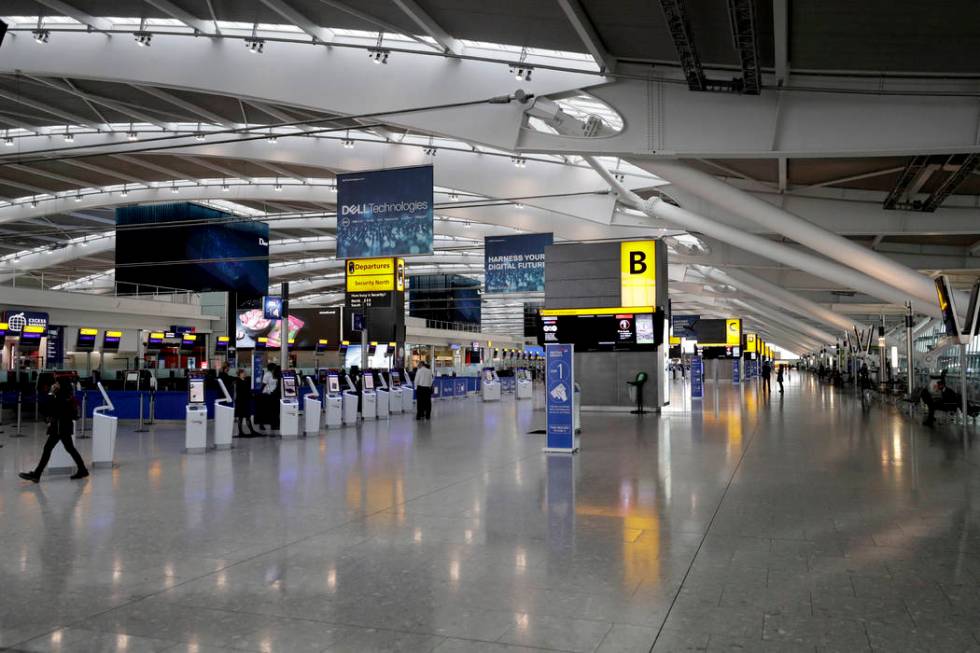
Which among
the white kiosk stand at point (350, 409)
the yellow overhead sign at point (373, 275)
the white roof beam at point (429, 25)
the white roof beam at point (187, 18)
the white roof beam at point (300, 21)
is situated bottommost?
the white kiosk stand at point (350, 409)

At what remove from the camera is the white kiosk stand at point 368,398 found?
20.6 metres

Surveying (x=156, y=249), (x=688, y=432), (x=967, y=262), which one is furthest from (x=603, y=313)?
(x=156, y=249)

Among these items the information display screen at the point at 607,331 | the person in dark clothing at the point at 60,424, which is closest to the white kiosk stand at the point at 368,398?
the information display screen at the point at 607,331

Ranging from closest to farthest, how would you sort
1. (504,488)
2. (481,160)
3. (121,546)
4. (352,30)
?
(121,546) < (504,488) < (352,30) < (481,160)

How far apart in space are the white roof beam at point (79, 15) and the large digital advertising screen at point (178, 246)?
39.1 ft

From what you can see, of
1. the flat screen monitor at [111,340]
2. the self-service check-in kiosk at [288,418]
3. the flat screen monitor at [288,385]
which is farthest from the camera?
the flat screen monitor at [111,340]

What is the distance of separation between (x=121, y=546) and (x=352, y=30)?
12.2 m

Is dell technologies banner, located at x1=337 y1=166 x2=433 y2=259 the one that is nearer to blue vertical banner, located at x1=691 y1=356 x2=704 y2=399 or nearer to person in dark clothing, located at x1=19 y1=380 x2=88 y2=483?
person in dark clothing, located at x1=19 y1=380 x2=88 y2=483

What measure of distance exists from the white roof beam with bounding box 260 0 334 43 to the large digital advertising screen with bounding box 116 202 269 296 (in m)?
13.5

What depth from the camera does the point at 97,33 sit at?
54.4 ft

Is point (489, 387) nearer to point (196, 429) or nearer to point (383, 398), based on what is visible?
point (383, 398)

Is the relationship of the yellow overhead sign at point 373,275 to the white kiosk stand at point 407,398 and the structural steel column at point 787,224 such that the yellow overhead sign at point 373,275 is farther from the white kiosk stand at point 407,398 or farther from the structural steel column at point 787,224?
the structural steel column at point 787,224

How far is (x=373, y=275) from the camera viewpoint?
2283cm

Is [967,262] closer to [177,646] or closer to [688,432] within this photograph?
[688,432]
